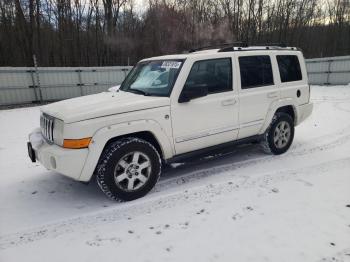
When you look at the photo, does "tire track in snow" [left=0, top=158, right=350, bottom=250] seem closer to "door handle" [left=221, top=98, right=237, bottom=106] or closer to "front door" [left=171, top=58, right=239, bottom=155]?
"front door" [left=171, top=58, right=239, bottom=155]

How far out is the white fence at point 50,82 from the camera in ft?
42.4

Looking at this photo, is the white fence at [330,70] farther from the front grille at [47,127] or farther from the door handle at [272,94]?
the front grille at [47,127]

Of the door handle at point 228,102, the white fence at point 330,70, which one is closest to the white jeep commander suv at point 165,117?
the door handle at point 228,102

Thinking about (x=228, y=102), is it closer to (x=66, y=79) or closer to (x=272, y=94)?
(x=272, y=94)

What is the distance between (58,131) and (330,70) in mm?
16972

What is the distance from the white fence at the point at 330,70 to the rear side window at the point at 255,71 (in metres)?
13.2

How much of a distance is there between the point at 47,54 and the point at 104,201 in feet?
59.8

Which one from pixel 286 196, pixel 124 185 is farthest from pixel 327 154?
pixel 124 185

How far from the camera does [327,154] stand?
5.41 metres

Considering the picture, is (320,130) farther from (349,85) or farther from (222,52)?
(349,85)

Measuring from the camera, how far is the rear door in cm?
476

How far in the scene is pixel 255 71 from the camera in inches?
195

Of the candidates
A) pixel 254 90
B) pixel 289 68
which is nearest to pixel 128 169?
pixel 254 90

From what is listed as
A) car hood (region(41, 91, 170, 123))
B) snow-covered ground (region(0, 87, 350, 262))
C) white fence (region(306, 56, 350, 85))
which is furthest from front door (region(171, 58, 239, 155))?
white fence (region(306, 56, 350, 85))
